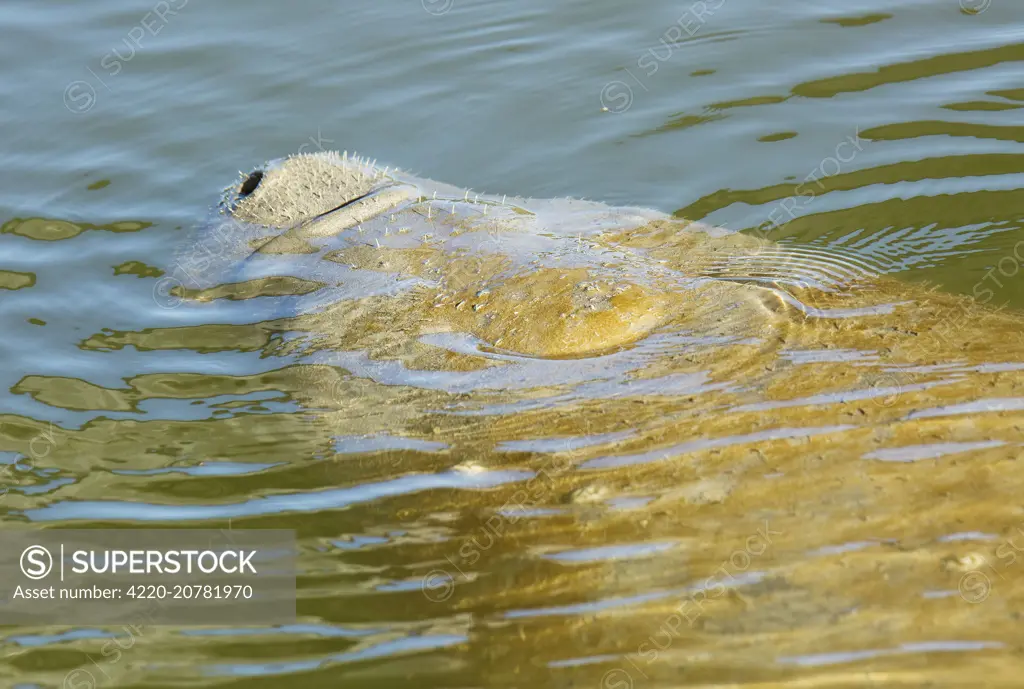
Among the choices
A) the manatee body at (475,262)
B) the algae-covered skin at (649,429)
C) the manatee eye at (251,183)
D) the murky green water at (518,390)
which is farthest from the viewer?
the manatee eye at (251,183)

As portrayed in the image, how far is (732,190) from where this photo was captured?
6570mm

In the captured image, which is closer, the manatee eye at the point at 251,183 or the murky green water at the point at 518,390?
the murky green water at the point at 518,390

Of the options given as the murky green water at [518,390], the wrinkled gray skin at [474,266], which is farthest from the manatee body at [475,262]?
the murky green water at [518,390]

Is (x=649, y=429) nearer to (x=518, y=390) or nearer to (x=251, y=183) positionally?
(x=518, y=390)

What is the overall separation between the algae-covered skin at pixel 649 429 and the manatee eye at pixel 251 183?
0.02 metres

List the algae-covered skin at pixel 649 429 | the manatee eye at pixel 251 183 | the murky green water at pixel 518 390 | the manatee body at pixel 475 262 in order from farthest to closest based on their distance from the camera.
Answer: the manatee eye at pixel 251 183 → the manatee body at pixel 475 262 → the murky green water at pixel 518 390 → the algae-covered skin at pixel 649 429

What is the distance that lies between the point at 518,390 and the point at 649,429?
57 centimetres

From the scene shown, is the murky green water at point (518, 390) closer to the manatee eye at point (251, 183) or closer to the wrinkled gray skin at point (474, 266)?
the wrinkled gray skin at point (474, 266)

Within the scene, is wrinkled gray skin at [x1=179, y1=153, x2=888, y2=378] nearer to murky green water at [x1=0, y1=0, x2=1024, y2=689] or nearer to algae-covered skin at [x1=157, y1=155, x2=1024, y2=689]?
algae-covered skin at [x1=157, y1=155, x2=1024, y2=689]

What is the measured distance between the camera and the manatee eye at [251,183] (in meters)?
4.86

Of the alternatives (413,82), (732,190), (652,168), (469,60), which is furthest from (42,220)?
(732,190)

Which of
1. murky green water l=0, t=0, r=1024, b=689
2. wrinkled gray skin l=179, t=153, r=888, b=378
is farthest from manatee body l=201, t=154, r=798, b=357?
murky green water l=0, t=0, r=1024, b=689

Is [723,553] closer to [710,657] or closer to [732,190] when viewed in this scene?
[710,657]

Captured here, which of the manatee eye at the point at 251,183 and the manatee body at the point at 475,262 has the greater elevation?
the manatee eye at the point at 251,183
